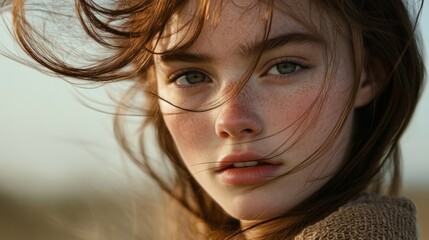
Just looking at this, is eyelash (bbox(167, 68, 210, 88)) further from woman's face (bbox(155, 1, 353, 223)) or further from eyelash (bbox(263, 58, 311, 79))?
eyelash (bbox(263, 58, 311, 79))

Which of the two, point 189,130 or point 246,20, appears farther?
point 189,130

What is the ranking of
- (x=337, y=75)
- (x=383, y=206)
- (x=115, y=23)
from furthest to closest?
(x=115, y=23) → (x=337, y=75) → (x=383, y=206)

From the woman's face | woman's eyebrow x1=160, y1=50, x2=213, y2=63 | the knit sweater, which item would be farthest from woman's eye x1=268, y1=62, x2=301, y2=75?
the knit sweater

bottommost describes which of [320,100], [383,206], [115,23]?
[383,206]

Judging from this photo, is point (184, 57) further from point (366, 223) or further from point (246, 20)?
point (366, 223)

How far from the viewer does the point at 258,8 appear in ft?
5.39

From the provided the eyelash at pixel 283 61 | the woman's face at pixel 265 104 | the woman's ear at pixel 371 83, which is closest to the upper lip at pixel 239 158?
the woman's face at pixel 265 104

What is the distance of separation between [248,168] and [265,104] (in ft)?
0.39

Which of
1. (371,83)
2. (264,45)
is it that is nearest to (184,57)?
(264,45)

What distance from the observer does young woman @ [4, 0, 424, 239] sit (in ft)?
5.40

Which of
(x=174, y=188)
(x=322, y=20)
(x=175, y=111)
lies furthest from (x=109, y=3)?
(x=174, y=188)

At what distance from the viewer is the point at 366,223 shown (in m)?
1.55

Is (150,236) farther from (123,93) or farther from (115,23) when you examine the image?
(115,23)

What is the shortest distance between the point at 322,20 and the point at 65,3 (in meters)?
0.50
